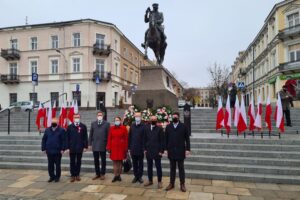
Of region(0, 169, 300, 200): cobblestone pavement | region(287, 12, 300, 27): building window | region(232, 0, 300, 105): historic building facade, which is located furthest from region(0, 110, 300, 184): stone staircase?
region(287, 12, 300, 27): building window

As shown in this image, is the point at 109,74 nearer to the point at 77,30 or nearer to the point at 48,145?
the point at 77,30

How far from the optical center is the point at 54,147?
281 inches

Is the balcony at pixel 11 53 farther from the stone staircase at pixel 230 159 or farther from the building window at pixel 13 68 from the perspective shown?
the stone staircase at pixel 230 159

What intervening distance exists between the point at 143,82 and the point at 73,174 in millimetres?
6635

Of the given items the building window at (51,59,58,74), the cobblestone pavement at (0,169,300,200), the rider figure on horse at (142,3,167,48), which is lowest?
the cobblestone pavement at (0,169,300,200)

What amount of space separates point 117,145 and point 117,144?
1.0 inches

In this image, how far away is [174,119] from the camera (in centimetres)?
643

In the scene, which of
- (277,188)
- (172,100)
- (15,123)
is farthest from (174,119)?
(15,123)

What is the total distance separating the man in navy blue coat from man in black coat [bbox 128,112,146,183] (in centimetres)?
187

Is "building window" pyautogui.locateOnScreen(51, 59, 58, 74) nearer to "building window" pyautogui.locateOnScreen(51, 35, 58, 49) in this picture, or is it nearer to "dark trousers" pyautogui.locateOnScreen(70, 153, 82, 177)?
"building window" pyautogui.locateOnScreen(51, 35, 58, 49)

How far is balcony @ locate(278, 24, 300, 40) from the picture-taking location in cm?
3017

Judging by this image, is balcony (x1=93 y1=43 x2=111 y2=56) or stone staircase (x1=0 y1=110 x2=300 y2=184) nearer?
stone staircase (x1=0 y1=110 x2=300 y2=184)

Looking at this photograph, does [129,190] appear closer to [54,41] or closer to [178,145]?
[178,145]

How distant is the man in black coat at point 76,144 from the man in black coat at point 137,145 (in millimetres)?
1304
